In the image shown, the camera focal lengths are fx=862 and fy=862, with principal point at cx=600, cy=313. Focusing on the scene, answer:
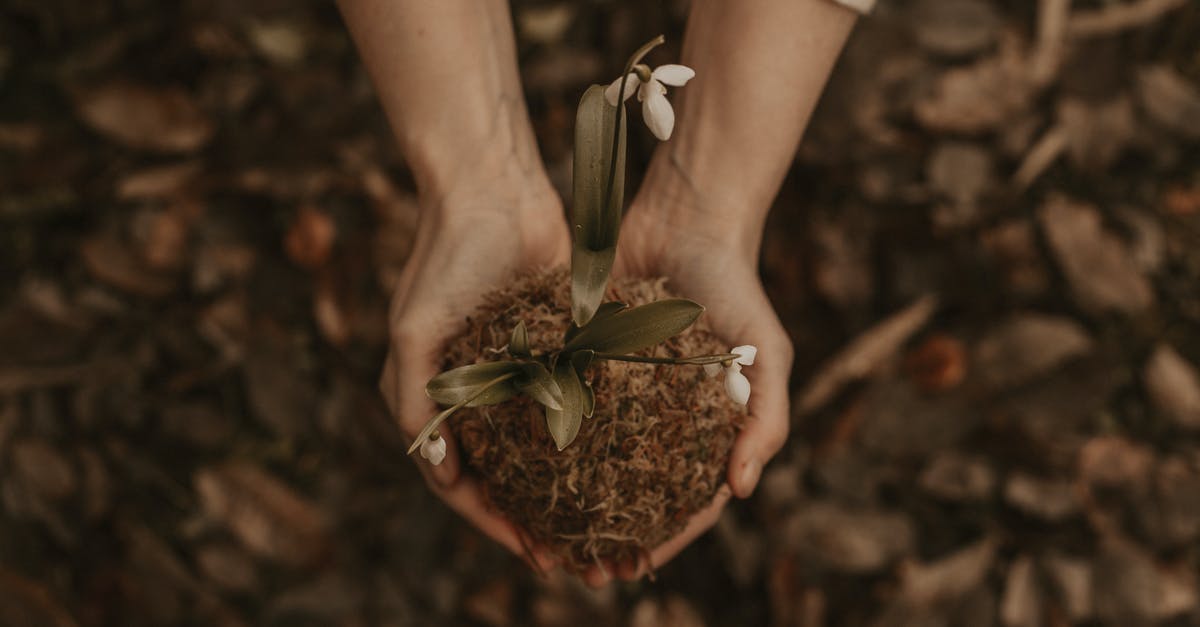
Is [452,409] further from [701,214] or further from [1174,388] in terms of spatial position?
[1174,388]

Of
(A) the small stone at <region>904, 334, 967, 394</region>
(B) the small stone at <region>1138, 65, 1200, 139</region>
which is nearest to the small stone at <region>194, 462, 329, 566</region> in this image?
(A) the small stone at <region>904, 334, 967, 394</region>

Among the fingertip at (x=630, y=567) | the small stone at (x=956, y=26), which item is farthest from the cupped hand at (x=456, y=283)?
the small stone at (x=956, y=26)

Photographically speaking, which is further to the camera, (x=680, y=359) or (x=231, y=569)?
(x=231, y=569)

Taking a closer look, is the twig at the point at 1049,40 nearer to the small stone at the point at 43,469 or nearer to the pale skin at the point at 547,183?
the pale skin at the point at 547,183

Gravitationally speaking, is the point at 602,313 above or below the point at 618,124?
below

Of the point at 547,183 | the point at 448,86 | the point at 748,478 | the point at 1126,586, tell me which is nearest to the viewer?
the point at 748,478

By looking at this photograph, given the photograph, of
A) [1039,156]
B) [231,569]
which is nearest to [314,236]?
[231,569]
